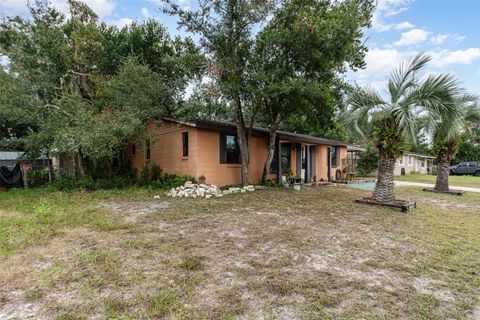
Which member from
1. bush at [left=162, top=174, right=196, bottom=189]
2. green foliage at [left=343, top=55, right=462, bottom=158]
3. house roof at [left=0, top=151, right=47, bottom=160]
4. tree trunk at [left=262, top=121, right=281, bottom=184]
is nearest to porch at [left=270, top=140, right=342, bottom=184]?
tree trunk at [left=262, top=121, right=281, bottom=184]

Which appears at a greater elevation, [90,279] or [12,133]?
[12,133]

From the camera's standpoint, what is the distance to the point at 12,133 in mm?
15016

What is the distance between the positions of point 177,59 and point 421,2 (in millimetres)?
9079

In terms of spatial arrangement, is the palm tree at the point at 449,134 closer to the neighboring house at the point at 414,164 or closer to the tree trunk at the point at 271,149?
the tree trunk at the point at 271,149

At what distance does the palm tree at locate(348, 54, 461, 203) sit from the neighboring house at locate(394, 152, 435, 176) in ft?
60.9

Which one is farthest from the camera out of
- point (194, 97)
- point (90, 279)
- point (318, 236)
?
point (194, 97)

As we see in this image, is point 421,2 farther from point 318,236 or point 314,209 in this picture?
point 318,236

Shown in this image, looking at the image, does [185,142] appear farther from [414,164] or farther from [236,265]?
[414,164]

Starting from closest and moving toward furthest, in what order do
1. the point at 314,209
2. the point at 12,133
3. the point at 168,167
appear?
the point at 314,209 → the point at 168,167 → the point at 12,133

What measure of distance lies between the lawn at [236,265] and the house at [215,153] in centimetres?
414

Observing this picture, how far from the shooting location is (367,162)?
21156mm

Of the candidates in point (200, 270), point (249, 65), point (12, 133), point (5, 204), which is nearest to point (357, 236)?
point (200, 270)

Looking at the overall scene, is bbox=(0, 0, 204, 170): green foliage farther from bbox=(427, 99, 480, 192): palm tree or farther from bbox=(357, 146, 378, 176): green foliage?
bbox=(357, 146, 378, 176): green foliage

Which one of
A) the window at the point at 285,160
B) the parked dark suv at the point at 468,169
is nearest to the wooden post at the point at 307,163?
the window at the point at 285,160
